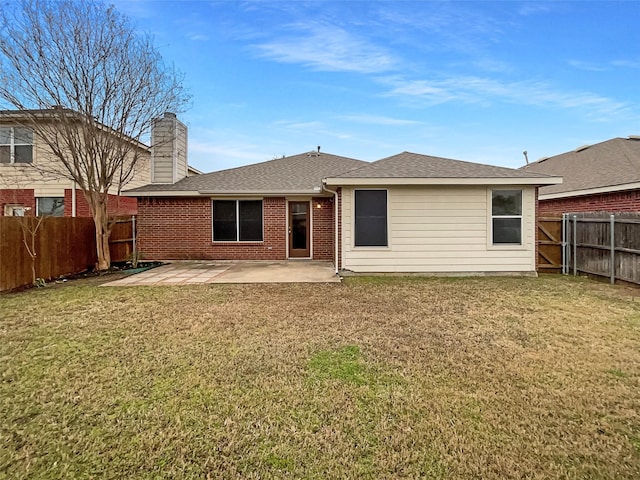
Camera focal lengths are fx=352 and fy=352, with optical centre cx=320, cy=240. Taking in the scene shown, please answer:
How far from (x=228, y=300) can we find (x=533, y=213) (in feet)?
27.0

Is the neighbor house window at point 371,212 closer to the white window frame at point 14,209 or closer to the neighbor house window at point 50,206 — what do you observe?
the neighbor house window at point 50,206

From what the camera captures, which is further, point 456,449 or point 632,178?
point 632,178

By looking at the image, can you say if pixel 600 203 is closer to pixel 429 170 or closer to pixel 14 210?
pixel 429 170

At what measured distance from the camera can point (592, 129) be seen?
2064 cm

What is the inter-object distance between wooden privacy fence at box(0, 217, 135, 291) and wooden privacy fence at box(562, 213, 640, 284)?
14.1 metres

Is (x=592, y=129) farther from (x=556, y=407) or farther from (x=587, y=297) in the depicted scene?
(x=556, y=407)

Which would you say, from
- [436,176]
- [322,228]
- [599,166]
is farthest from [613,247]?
[322,228]

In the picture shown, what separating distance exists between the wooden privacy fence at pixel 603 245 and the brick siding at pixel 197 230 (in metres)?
7.26

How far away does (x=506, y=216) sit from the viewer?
9625 mm

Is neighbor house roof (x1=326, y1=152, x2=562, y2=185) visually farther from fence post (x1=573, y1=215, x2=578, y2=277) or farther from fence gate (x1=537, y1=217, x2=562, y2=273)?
fence gate (x1=537, y1=217, x2=562, y2=273)

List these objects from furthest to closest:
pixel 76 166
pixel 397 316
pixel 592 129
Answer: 1. pixel 592 129
2. pixel 76 166
3. pixel 397 316

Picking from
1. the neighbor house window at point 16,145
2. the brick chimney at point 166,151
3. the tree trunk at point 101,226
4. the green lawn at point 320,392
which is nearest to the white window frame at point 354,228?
the green lawn at point 320,392

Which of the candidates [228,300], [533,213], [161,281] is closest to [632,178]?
[533,213]

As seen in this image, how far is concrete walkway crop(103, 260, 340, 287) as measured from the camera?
8.95m
